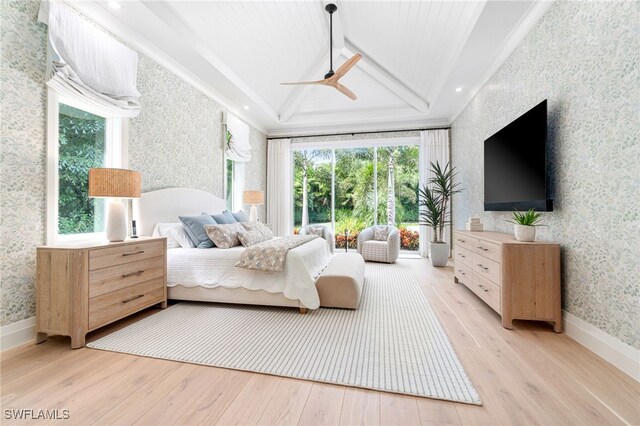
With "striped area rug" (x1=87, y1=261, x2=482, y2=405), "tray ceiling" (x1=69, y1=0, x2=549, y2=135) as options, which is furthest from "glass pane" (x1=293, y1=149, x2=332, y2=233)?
"striped area rug" (x1=87, y1=261, x2=482, y2=405)

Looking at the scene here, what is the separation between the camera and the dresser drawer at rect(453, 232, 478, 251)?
297cm

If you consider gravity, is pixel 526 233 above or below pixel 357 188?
below

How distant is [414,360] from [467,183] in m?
3.78

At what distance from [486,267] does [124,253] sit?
3171 mm

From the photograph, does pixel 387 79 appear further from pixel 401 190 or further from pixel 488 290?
pixel 488 290

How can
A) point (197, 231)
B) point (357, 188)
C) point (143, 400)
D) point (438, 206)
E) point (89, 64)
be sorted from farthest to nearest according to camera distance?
point (357, 188) < point (438, 206) < point (197, 231) < point (89, 64) < point (143, 400)

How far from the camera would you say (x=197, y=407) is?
1356mm

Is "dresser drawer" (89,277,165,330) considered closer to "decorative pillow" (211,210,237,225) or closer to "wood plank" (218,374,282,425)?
"decorative pillow" (211,210,237,225)

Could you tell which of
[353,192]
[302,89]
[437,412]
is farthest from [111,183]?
[353,192]

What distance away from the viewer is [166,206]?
3.31 metres

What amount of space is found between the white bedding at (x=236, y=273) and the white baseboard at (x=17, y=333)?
0.99 m

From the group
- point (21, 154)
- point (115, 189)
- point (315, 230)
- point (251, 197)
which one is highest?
point (21, 154)

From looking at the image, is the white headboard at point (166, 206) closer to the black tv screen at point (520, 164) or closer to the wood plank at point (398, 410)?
the wood plank at point (398, 410)

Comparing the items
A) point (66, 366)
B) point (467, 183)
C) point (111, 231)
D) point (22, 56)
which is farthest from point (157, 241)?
point (467, 183)
